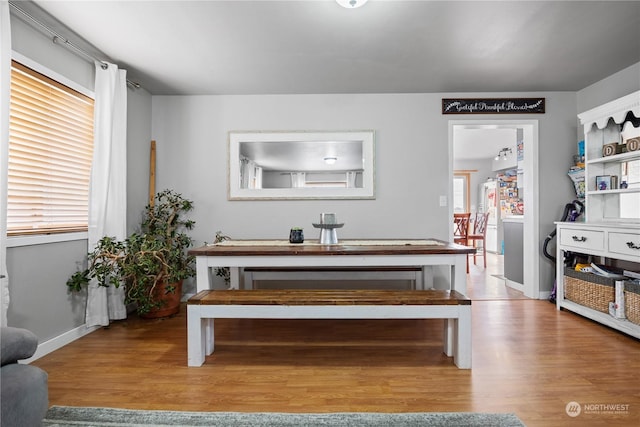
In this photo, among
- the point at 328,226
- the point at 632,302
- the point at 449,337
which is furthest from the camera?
the point at 328,226

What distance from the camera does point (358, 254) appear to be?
7.34ft

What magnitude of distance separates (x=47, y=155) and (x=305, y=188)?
7.22 feet

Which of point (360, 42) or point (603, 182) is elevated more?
point (360, 42)

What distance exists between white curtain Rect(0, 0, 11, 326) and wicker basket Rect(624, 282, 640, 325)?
413cm

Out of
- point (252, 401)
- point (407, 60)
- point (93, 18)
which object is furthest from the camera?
point (407, 60)

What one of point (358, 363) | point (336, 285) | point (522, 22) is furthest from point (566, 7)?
point (336, 285)

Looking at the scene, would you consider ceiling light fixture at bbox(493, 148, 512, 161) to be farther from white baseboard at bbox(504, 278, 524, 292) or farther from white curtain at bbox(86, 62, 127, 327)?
white curtain at bbox(86, 62, 127, 327)

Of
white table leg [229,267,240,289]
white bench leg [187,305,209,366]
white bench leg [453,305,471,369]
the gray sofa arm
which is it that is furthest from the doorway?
the gray sofa arm

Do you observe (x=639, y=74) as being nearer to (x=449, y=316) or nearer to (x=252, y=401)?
(x=449, y=316)

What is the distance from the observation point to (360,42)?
2.48 metres

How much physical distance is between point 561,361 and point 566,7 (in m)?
2.25

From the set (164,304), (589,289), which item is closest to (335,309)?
(164,304)

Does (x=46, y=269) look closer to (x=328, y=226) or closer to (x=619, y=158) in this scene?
(x=328, y=226)

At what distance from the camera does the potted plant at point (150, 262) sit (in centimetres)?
255
